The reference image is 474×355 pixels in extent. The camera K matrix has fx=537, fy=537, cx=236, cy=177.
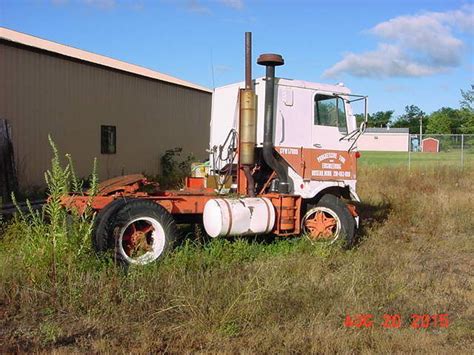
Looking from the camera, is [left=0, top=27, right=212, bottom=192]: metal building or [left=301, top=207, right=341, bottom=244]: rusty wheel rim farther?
[left=0, top=27, right=212, bottom=192]: metal building

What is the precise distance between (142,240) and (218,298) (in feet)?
6.55

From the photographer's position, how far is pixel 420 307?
5.90 meters

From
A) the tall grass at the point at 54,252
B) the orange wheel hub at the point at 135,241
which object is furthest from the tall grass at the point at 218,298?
the orange wheel hub at the point at 135,241

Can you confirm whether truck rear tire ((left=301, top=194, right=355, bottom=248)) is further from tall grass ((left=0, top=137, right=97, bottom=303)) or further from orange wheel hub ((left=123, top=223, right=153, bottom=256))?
tall grass ((left=0, top=137, right=97, bottom=303))

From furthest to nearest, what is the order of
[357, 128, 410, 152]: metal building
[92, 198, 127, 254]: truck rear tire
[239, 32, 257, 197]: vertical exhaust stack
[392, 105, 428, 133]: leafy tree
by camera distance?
[392, 105, 428, 133]: leafy tree < [357, 128, 410, 152]: metal building < [239, 32, 257, 197]: vertical exhaust stack < [92, 198, 127, 254]: truck rear tire

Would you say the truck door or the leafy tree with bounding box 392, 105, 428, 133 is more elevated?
the leafy tree with bounding box 392, 105, 428, 133

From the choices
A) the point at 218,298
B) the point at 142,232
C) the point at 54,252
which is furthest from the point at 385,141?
the point at 54,252

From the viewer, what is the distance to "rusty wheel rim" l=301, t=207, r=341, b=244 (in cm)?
857

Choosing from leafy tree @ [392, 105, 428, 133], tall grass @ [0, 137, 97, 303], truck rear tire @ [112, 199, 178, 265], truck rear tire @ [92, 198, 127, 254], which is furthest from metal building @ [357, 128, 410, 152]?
tall grass @ [0, 137, 97, 303]

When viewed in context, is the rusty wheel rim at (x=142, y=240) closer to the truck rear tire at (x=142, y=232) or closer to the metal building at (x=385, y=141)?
the truck rear tire at (x=142, y=232)

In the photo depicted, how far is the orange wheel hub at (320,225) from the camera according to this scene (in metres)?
8.57

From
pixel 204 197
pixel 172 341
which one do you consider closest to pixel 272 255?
pixel 204 197

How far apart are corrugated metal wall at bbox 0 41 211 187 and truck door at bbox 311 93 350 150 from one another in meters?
8.97

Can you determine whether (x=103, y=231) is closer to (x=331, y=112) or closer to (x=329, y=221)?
(x=329, y=221)
